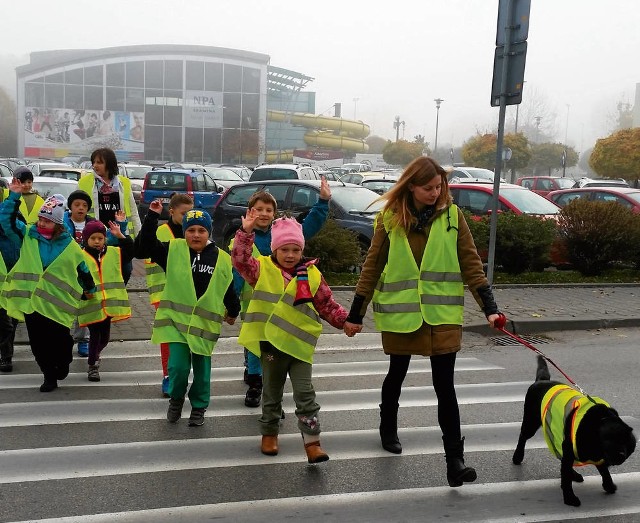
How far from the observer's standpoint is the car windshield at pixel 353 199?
510 inches

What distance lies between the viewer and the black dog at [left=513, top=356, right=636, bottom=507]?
3.75 m

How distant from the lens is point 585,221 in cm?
1261

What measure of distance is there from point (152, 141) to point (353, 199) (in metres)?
58.3

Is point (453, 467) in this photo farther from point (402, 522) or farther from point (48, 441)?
point (48, 441)

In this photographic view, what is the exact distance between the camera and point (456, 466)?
4.16 m

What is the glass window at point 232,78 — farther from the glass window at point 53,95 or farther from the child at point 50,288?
the child at point 50,288

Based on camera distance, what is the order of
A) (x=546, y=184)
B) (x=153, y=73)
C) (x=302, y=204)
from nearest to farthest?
1. (x=302, y=204)
2. (x=546, y=184)
3. (x=153, y=73)

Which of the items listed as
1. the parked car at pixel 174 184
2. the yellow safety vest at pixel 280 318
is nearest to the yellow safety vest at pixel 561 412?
the yellow safety vest at pixel 280 318

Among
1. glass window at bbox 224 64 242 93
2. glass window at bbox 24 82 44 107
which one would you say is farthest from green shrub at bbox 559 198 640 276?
glass window at bbox 24 82 44 107

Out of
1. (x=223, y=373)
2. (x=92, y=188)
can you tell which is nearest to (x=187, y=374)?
(x=223, y=373)

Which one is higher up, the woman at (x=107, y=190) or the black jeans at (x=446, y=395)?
the woman at (x=107, y=190)

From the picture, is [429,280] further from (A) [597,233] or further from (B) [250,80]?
(B) [250,80]

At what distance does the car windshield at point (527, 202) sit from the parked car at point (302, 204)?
101 inches

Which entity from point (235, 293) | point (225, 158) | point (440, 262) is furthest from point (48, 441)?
point (225, 158)
